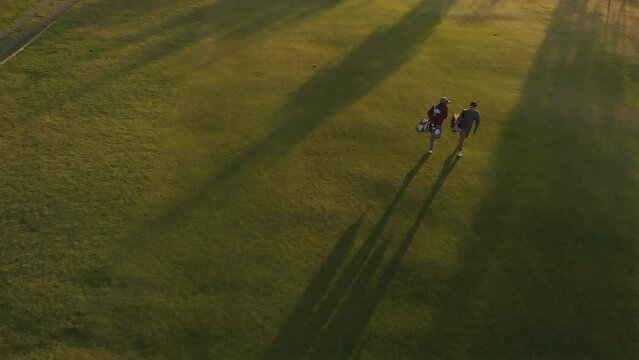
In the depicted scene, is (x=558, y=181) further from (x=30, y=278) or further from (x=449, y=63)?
(x=30, y=278)

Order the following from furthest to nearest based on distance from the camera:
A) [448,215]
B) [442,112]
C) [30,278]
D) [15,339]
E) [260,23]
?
[260,23] < [442,112] < [448,215] < [30,278] < [15,339]

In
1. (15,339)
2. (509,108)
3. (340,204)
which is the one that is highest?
(509,108)

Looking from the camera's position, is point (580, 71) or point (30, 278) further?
point (580, 71)

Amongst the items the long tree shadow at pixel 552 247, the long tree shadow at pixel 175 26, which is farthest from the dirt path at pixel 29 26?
the long tree shadow at pixel 552 247

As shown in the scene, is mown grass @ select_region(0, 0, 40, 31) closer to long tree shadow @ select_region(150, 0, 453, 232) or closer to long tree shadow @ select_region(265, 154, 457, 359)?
long tree shadow @ select_region(150, 0, 453, 232)

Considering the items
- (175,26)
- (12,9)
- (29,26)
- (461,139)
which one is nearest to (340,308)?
(461,139)

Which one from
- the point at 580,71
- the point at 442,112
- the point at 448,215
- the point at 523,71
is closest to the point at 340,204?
the point at 448,215

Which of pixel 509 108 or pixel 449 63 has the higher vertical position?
pixel 449 63
